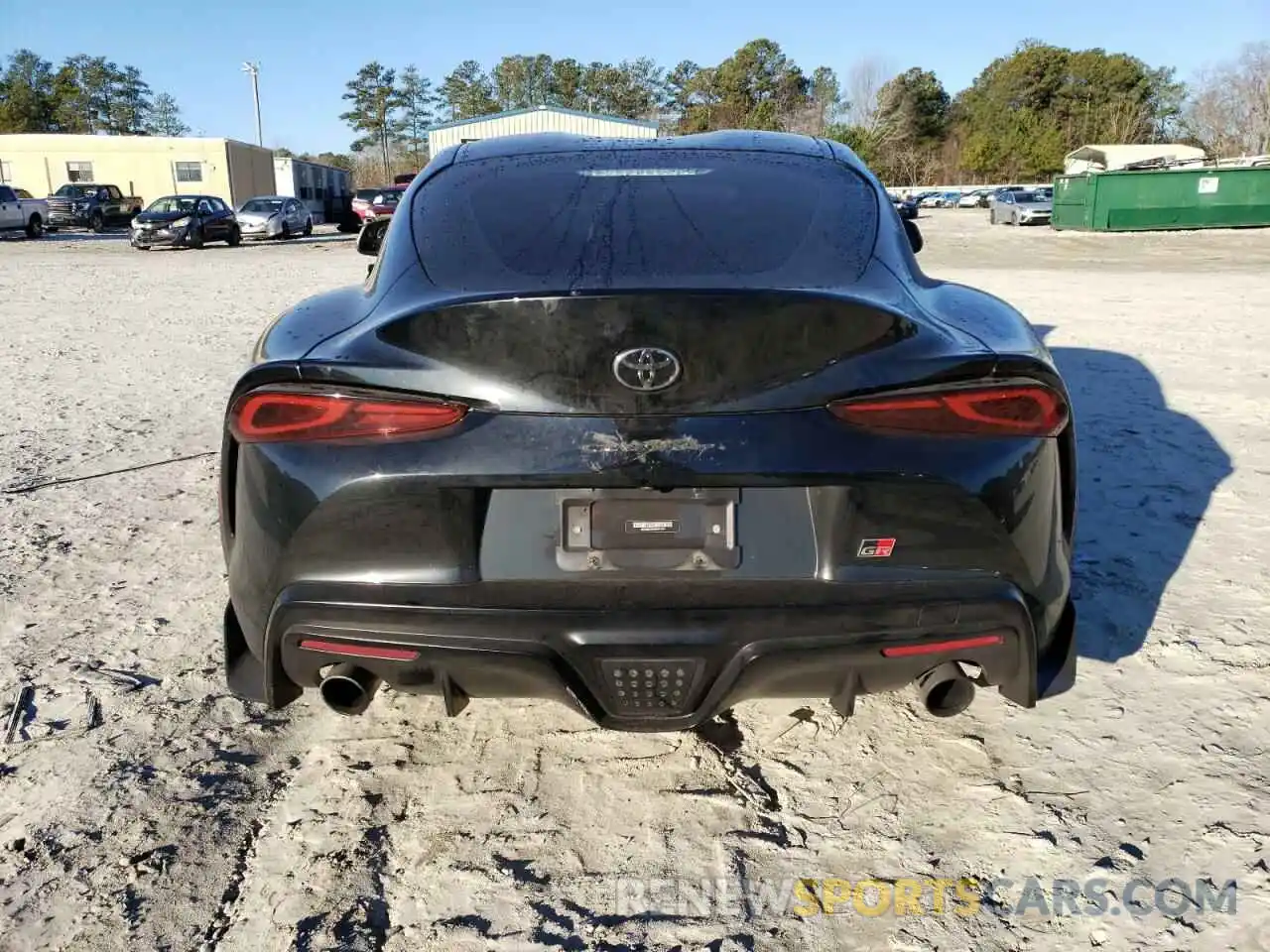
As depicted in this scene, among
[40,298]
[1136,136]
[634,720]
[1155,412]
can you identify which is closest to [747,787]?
[634,720]

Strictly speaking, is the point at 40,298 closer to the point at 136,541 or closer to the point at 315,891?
the point at 136,541

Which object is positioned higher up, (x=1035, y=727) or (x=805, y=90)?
(x=805, y=90)

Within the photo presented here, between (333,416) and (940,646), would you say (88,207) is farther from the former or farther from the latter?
(940,646)

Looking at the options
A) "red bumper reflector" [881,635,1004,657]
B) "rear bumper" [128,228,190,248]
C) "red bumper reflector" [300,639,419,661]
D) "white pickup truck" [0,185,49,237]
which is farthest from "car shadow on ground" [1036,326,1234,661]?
"white pickup truck" [0,185,49,237]

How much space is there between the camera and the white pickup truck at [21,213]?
31.5 metres

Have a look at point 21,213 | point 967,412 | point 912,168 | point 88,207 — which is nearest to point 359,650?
point 967,412

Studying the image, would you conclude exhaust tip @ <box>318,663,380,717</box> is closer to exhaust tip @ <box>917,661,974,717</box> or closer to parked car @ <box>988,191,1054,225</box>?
exhaust tip @ <box>917,661,974,717</box>

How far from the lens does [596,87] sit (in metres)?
92.3

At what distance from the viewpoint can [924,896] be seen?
2.12m

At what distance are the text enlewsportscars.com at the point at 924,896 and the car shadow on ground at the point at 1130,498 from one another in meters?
1.15

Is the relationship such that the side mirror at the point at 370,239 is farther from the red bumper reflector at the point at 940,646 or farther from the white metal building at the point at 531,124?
the white metal building at the point at 531,124

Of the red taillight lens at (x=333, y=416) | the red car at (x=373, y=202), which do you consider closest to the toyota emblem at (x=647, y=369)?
the red taillight lens at (x=333, y=416)

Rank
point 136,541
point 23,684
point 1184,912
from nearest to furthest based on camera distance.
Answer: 1. point 1184,912
2. point 23,684
3. point 136,541

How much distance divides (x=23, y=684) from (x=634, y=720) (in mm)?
2062
